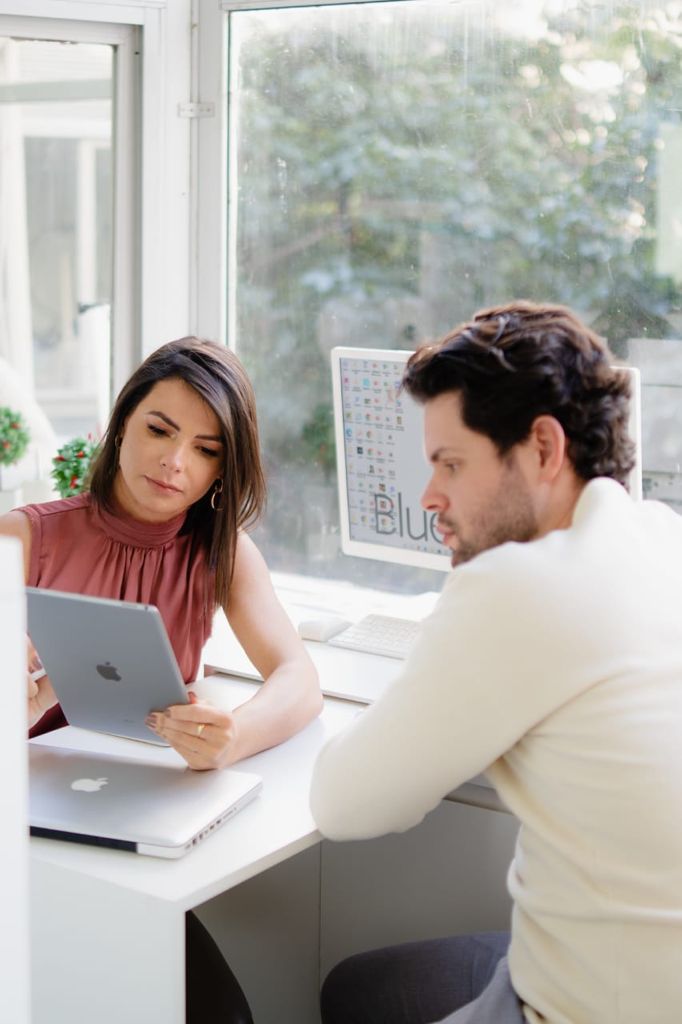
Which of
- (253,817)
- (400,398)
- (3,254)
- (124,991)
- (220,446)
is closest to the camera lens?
(124,991)

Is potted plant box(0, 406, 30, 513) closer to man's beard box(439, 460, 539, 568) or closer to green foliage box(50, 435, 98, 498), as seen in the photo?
green foliage box(50, 435, 98, 498)

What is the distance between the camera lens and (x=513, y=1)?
90.7 inches

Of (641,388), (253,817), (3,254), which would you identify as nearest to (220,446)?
(253,817)

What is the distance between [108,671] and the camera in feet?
5.13

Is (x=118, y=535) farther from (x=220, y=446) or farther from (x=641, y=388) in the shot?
(x=641, y=388)

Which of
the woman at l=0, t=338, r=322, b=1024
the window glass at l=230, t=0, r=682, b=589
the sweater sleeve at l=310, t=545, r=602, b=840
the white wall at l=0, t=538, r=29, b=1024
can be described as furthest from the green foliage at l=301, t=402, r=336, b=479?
the white wall at l=0, t=538, r=29, b=1024

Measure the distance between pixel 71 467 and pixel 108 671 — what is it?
104 centimetres

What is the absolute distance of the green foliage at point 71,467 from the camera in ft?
8.29

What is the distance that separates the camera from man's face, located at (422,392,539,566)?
4.23ft

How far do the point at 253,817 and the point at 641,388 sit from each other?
1131mm

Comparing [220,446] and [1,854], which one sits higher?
[220,446]

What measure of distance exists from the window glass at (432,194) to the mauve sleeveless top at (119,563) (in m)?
0.76

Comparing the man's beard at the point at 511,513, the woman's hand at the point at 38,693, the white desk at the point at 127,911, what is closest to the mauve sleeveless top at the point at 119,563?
the woman's hand at the point at 38,693

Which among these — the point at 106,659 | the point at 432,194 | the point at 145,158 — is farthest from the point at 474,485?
the point at 145,158
